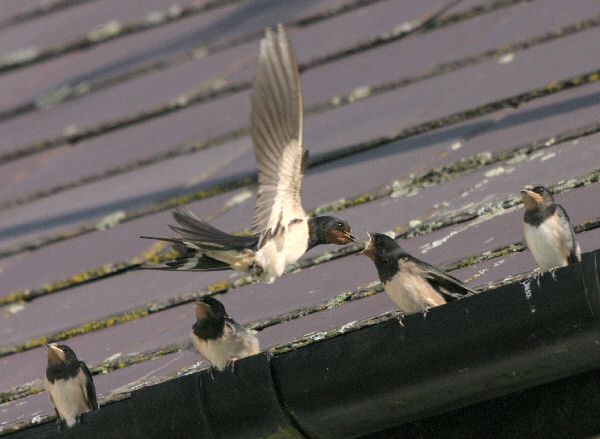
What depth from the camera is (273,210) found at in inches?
171

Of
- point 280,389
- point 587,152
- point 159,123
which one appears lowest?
point 280,389

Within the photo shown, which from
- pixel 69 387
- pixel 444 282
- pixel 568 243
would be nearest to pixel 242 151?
pixel 69 387

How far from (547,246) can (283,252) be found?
1183 millimetres

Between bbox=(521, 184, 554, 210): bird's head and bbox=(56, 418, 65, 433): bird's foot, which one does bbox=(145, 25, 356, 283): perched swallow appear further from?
bbox=(521, 184, 554, 210): bird's head

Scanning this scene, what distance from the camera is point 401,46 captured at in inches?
220

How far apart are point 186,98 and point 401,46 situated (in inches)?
36.5

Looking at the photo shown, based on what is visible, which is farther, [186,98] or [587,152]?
[186,98]

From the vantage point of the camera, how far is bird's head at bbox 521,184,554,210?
3.38m

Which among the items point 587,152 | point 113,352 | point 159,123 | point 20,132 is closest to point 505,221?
point 587,152

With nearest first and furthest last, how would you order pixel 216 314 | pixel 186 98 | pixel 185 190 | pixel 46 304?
1. pixel 216 314
2. pixel 46 304
3. pixel 185 190
4. pixel 186 98

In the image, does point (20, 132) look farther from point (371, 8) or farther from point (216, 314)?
point (216, 314)

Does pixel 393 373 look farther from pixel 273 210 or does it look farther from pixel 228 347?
pixel 273 210

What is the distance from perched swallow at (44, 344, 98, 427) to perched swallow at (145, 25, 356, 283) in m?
0.47

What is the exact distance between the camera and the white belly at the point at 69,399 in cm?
350
